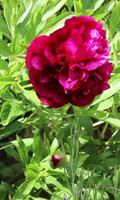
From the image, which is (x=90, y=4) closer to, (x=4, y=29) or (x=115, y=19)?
(x=115, y=19)

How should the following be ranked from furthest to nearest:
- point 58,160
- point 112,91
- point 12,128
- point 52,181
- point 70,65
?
point 12,128, point 52,181, point 112,91, point 58,160, point 70,65

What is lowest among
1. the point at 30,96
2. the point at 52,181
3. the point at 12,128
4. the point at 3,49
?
the point at 52,181

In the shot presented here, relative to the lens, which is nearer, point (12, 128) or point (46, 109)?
point (46, 109)

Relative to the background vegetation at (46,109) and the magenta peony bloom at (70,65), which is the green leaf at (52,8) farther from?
the magenta peony bloom at (70,65)

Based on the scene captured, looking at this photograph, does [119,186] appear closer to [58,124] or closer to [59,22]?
[58,124]

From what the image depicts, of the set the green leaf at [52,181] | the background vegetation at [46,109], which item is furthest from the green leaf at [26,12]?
the green leaf at [52,181]

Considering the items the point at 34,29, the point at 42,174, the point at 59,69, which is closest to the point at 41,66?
the point at 59,69

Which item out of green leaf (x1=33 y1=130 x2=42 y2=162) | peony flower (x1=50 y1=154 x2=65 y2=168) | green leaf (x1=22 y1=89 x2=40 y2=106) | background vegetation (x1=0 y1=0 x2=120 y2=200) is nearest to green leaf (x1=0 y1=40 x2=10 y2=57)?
background vegetation (x1=0 y1=0 x2=120 y2=200)

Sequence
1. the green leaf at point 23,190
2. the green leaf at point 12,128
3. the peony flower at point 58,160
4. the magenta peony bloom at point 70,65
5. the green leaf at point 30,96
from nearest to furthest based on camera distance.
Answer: the magenta peony bloom at point 70,65
the peony flower at point 58,160
the green leaf at point 30,96
the green leaf at point 23,190
the green leaf at point 12,128

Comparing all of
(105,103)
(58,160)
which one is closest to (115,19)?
(105,103)

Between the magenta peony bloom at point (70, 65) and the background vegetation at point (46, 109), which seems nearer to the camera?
the magenta peony bloom at point (70, 65)
